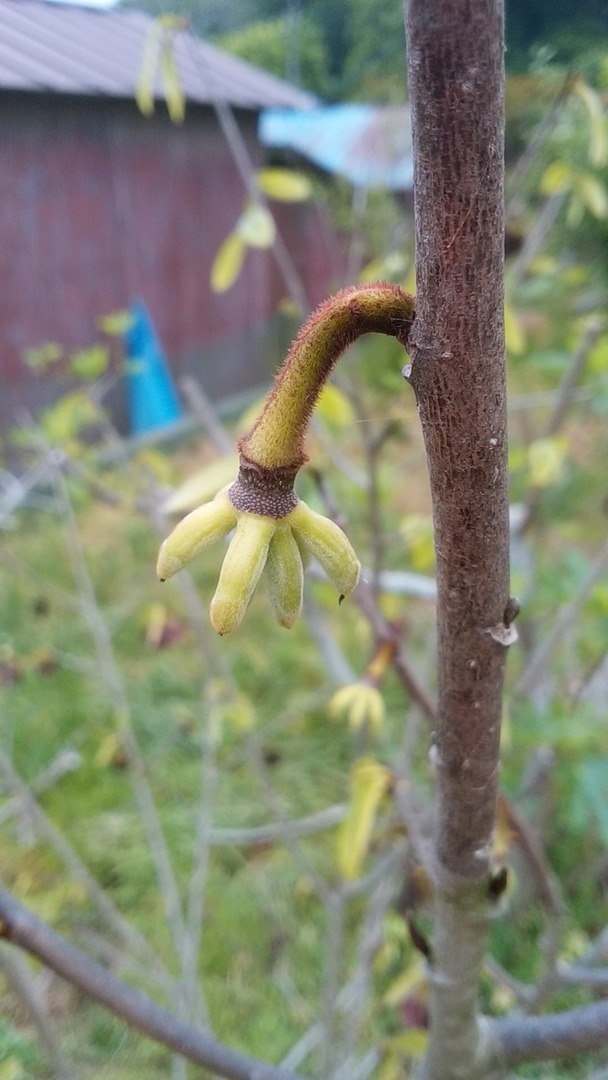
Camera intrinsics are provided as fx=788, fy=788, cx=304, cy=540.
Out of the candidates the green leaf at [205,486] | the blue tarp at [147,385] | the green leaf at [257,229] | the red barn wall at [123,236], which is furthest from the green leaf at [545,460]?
the blue tarp at [147,385]

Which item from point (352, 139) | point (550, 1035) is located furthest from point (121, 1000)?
point (352, 139)

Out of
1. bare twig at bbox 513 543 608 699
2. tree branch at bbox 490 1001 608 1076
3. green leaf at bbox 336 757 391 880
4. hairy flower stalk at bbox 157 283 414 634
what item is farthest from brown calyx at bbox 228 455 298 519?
bare twig at bbox 513 543 608 699

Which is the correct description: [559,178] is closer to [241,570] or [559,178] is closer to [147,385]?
[241,570]

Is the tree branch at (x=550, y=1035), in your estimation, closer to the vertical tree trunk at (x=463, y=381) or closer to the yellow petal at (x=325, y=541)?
the vertical tree trunk at (x=463, y=381)

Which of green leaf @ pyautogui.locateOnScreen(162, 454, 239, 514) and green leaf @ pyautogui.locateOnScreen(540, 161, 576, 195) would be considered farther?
green leaf @ pyautogui.locateOnScreen(540, 161, 576, 195)

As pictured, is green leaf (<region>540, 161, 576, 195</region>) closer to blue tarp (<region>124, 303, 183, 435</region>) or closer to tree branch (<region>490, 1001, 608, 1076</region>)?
tree branch (<region>490, 1001, 608, 1076</region>)

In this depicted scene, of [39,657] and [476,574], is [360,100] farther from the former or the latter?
[476,574]

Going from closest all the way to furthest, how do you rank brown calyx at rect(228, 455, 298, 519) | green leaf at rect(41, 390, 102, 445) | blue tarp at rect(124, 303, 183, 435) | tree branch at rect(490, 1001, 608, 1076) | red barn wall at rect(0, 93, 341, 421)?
brown calyx at rect(228, 455, 298, 519) < tree branch at rect(490, 1001, 608, 1076) < green leaf at rect(41, 390, 102, 445) < red barn wall at rect(0, 93, 341, 421) < blue tarp at rect(124, 303, 183, 435)
